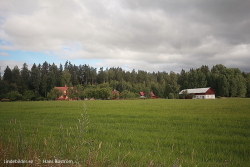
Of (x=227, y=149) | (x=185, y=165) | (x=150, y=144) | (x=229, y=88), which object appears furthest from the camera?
(x=229, y=88)

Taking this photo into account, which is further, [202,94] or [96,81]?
[96,81]

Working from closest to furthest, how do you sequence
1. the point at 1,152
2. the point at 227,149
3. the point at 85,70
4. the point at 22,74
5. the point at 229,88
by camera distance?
the point at 1,152
the point at 227,149
the point at 229,88
the point at 22,74
the point at 85,70

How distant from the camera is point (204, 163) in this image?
5215 mm

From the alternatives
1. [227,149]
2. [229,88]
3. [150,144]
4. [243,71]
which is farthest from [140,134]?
[243,71]

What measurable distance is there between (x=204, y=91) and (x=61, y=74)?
99642 millimetres

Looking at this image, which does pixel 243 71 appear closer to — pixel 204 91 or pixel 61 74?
pixel 204 91

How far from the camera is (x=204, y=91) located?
295ft

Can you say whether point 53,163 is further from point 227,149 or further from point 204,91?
point 204,91

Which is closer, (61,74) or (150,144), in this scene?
(150,144)

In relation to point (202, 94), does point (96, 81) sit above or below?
above

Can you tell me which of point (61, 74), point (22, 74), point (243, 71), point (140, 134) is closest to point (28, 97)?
point (22, 74)

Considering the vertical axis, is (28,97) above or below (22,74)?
below

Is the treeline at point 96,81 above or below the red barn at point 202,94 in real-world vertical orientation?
above

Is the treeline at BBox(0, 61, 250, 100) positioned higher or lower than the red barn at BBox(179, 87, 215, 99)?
higher
